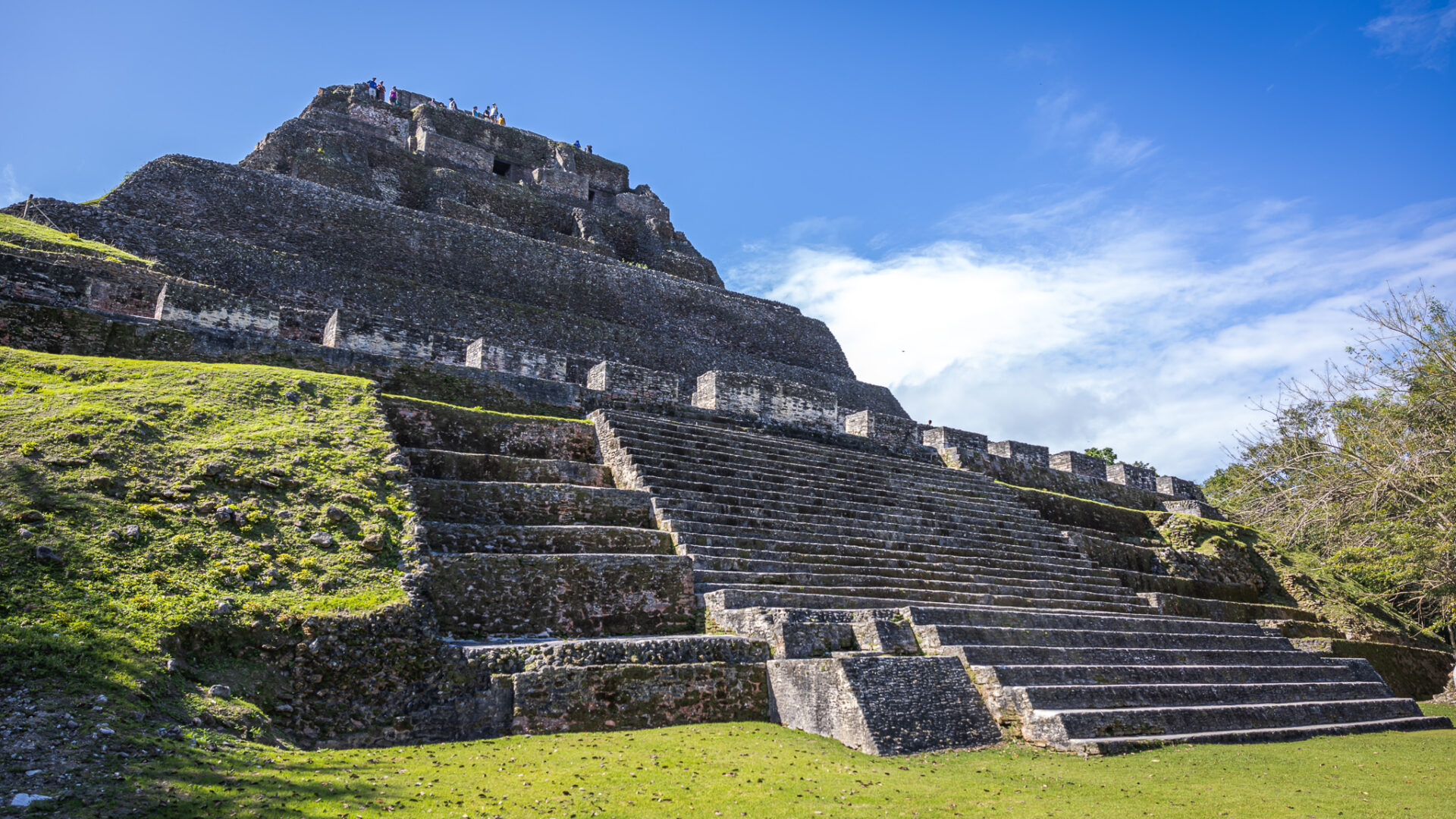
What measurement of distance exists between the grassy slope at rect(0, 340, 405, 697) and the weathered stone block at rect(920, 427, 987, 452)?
38.5ft

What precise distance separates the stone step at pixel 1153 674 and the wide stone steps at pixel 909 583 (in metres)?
2.31

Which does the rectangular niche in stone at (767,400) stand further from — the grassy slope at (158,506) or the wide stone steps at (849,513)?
the grassy slope at (158,506)

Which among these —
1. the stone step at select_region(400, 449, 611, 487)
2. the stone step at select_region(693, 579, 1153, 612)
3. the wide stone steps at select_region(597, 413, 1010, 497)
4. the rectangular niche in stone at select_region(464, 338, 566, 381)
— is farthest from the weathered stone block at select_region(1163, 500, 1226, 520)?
the stone step at select_region(400, 449, 611, 487)

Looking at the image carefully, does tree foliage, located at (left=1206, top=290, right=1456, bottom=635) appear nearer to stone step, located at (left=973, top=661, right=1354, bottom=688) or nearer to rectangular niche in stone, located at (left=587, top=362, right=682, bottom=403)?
stone step, located at (left=973, top=661, right=1354, bottom=688)

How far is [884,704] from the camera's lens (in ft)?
22.6

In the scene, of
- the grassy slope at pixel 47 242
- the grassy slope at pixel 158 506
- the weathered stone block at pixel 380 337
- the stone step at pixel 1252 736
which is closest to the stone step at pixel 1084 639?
the stone step at pixel 1252 736

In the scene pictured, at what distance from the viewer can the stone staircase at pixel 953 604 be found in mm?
7727

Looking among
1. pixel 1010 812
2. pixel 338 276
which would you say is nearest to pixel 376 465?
pixel 1010 812

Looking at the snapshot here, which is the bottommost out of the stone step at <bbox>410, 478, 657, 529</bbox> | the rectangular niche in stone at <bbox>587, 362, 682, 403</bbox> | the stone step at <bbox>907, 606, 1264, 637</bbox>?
the stone step at <bbox>907, 606, 1264, 637</bbox>

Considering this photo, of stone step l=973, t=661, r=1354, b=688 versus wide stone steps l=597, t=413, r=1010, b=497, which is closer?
stone step l=973, t=661, r=1354, b=688

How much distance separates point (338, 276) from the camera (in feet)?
58.8

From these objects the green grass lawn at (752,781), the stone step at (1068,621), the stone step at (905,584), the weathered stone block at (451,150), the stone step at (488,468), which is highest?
the weathered stone block at (451,150)

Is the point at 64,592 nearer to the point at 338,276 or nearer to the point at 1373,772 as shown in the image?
the point at 1373,772

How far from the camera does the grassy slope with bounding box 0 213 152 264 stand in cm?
1294
